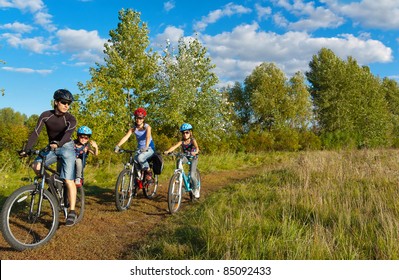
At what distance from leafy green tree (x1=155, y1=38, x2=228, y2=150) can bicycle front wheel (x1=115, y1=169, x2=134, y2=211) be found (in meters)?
13.2

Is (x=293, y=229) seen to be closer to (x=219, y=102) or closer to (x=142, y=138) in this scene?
(x=142, y=138)

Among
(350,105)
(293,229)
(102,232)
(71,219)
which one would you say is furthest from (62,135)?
(350,105)

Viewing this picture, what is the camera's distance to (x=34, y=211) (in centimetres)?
520

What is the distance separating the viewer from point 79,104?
495 inches

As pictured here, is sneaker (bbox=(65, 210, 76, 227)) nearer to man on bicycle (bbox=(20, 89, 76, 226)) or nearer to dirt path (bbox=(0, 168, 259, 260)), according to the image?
man on bicycle (bbox=(20, 89, 76, 226))

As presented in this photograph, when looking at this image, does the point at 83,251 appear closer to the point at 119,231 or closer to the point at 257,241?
the point at 119,231

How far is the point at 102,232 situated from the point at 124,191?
1.67 m

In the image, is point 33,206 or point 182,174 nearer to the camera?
point 33,206

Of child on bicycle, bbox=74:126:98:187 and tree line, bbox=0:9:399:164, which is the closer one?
child on bicycle, bbox=74:126:98:187

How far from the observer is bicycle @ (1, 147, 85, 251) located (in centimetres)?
455

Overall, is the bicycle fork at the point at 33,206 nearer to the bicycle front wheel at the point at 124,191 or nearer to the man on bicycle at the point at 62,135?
the man on bicycle at the point at 62,135

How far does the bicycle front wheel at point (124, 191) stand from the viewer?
23.2 feet

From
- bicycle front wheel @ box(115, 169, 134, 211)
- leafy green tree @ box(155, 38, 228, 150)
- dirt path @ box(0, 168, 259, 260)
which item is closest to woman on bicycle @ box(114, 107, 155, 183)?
bicycle front wheel @ box(115, 169, 134, 211)

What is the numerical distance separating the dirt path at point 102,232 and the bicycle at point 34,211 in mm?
182
